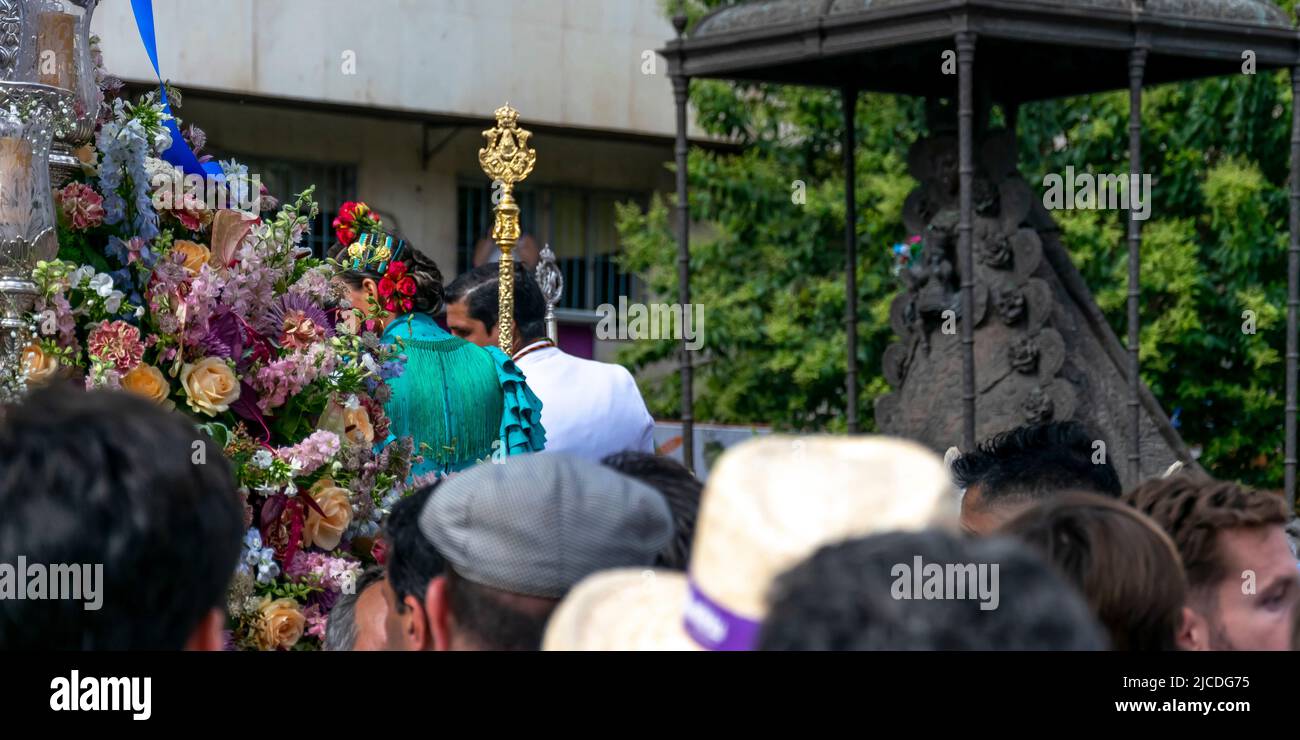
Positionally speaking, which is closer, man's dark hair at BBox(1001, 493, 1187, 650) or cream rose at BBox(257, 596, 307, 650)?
man's dark hair at BBox(1001, 493, 1187, 650)

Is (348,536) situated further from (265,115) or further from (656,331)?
(265,115)

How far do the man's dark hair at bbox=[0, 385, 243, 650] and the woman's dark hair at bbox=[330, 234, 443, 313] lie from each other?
334cm

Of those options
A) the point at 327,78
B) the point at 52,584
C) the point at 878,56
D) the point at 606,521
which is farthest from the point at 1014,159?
→ the point at 327,78

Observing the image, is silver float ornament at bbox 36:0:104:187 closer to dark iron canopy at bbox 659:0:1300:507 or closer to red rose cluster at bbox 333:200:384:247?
red rose cluster at bbox 333:200:384:247

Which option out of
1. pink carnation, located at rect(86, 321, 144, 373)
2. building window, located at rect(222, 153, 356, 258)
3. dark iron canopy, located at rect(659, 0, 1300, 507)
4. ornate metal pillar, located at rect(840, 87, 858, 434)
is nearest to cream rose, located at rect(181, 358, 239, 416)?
pink carnation, located at rect(86, 321, 144, 373)

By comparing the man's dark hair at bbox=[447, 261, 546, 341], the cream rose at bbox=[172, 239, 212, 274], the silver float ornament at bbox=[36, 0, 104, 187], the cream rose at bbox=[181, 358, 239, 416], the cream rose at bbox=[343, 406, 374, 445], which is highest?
the silver float ornament at bbox=[36, 0, 104, 187]

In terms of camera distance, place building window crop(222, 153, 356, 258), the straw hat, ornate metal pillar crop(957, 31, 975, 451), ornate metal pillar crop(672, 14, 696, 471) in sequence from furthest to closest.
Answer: building window crop(222, 153, 356, 258), ornate metal pillar crop(672, 14, 696, 471), ornate metal pillar crop(957, 31, 975, 451), the straw hat

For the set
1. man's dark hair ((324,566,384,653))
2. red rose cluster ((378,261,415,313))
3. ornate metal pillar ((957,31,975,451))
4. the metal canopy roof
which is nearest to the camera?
man's dark hair ((324,566,384,653))

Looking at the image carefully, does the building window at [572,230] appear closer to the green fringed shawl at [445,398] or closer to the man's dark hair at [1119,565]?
the green fringed shawl at [445,398]

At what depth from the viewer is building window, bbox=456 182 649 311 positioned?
17703mm

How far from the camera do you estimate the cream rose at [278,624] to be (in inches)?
137

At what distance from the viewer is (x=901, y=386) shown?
925cm

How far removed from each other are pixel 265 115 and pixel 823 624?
15.5m

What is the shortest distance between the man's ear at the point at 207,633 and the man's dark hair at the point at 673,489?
936 mm
